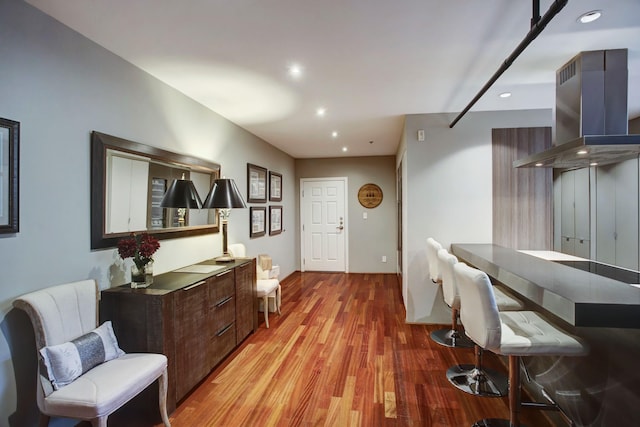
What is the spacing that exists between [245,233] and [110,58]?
98.2 inches

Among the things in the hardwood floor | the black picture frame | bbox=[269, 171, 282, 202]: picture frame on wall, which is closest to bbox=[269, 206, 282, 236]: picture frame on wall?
bbox=[269, 171, 282, 202]: picture frame on wall

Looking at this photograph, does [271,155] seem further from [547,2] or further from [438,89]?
[547,2]

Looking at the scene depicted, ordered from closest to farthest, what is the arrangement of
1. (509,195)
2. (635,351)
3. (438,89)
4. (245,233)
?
(635,351), (438,89), (509,195), (245,233)

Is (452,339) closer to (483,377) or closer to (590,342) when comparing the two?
(483,377)

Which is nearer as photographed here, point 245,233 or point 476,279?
point 476,279

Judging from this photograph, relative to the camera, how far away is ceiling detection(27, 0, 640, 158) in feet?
5.58

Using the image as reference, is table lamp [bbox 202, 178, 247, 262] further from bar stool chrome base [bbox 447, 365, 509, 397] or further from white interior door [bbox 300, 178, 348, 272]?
white interior door [bbox 300, 178, 348, 272]

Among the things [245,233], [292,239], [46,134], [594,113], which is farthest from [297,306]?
[594,113]

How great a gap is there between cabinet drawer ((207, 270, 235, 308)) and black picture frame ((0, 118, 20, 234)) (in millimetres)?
1259

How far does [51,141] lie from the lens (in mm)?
1772

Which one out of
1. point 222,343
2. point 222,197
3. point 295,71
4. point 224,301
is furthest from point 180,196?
point 295,71

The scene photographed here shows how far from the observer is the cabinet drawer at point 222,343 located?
254 cm

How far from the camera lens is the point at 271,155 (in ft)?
17.3

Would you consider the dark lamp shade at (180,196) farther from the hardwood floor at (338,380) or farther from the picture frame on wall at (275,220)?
the picture frame on wall at (275,220)
